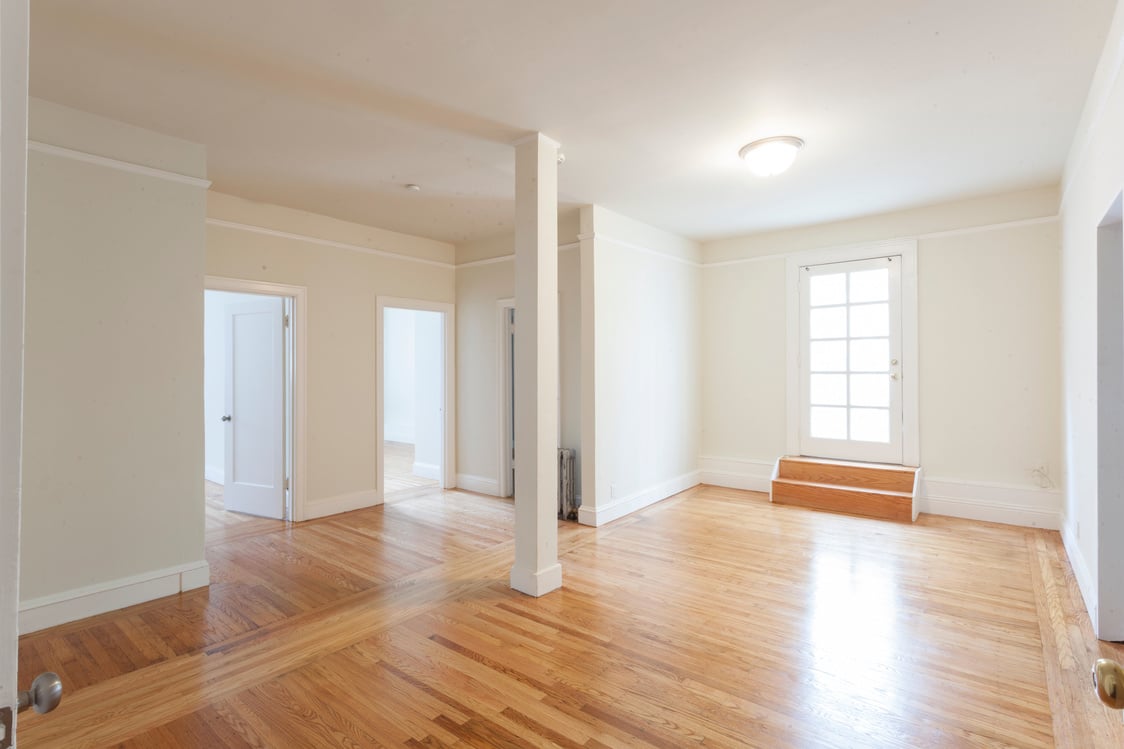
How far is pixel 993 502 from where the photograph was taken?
4809mm

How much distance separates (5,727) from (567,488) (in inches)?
182

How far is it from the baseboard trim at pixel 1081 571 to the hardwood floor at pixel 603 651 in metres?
0.07

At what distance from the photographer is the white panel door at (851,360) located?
5.33 m

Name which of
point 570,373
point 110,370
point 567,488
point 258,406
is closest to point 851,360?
point 570,373

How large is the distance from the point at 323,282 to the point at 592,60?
3.46 metres

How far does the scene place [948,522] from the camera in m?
4.84

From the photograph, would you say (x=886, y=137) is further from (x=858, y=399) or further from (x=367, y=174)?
(x=367, y=174)

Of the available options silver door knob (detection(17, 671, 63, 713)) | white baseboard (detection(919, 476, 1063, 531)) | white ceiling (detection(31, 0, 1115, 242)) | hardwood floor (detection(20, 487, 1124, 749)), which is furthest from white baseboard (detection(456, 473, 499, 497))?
silver door knob (detection(17, 671, 63, 713))

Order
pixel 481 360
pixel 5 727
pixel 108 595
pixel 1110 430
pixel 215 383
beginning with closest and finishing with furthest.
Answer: pixel 5 727, pixel 1110 430, pixel 108 595, pixel 481 360, pixel 215 383

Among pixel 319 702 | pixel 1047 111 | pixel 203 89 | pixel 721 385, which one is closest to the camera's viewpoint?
pixel 319 702

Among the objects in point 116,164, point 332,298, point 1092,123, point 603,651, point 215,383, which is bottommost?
point 603,651

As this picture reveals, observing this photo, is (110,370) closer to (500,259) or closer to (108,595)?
(108,595)

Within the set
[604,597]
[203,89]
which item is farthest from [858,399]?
[203,89]

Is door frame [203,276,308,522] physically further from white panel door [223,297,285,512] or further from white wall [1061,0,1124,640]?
white wall [1061,0,1124,640]
